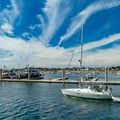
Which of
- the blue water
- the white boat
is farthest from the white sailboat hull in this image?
the blue water

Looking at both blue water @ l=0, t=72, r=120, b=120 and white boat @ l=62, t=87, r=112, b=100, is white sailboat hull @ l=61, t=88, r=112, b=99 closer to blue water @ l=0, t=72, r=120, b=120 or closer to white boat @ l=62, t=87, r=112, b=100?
white boat @ l=62, t=87, r=112, b=100

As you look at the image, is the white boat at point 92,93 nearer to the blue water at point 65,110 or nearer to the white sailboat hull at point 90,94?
the white sailboat hull at point 90,94

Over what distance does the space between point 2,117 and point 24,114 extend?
365 centimetres

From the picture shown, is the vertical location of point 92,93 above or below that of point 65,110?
above

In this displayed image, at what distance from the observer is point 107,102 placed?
4825 centimetres

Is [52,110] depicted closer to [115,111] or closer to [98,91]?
[115,111]

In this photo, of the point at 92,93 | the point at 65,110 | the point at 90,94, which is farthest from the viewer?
the point at 90,94

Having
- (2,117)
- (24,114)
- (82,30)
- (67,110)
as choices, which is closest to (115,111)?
(67,110)

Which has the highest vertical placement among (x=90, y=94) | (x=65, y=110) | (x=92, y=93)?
(x=92, y=93)

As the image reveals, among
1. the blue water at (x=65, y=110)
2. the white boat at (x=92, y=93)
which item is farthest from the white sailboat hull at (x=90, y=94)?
the blue water at (x=65, y=110)

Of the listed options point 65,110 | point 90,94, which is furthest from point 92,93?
point 65,110

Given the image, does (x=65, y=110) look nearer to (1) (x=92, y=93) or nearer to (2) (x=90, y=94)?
(2) (x=90, y=94)

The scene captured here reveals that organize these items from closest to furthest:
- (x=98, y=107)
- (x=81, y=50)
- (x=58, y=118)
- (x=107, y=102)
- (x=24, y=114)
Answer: (x=58, y=118) < (x=24, y=114) < (x=98, y=107) < (x=107, y=102) < (x=81, y=50)

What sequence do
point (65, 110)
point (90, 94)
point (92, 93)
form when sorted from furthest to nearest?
point (90, 94) < point (92, 93) < point (65, 110)
